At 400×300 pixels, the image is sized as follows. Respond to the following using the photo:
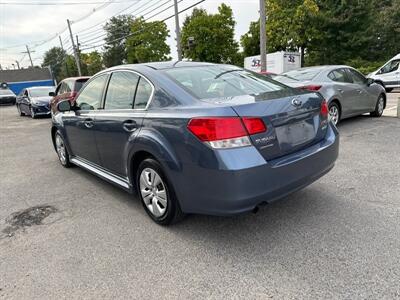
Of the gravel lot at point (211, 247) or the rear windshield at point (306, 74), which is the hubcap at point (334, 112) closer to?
the rear windshield at point (306, 74)

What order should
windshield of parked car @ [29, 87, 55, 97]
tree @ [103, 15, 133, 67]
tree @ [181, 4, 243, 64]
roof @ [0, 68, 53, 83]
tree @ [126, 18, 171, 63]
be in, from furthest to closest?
tree @ [103, 15, 133, 67] → tree @ [126, 18, 171, 63] → roof @ [0, 68, 53, 83] → tree @ [181, 4, 243, 64] → windshield of parked car @ [29, 87, 55, 97]

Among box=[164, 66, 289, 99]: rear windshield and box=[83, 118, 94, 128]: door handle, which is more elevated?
box=[164, 66, 289, 99]: rear windshield

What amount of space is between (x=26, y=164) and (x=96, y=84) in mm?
3022

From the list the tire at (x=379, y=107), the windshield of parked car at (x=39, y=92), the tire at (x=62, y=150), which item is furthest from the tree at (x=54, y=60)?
the tire at (x=379, y=107)

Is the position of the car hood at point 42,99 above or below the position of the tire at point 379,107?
above

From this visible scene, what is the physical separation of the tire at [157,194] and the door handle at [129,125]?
356 mm

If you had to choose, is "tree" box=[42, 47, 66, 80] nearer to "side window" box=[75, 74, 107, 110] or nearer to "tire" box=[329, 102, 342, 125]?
"tire" box=[329, 102, 342, 125]

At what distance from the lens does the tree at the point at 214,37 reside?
4284 centimetres

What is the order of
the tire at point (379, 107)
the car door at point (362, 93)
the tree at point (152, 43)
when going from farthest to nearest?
the tree at point (152, 43) → the tire at point (379, 107) → the car door at point (362, 93)

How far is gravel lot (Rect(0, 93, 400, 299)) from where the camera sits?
2391 mm

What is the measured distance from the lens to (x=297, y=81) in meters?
7.11

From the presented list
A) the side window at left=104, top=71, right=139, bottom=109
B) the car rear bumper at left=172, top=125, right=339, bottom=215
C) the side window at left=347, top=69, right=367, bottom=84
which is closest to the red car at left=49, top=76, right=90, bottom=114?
the side window at left=104, top=71, right=139, bottom=109

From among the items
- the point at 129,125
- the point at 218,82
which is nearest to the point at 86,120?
the point at 129,125

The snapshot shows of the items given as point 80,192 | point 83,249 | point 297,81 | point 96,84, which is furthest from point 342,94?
point 83,249
